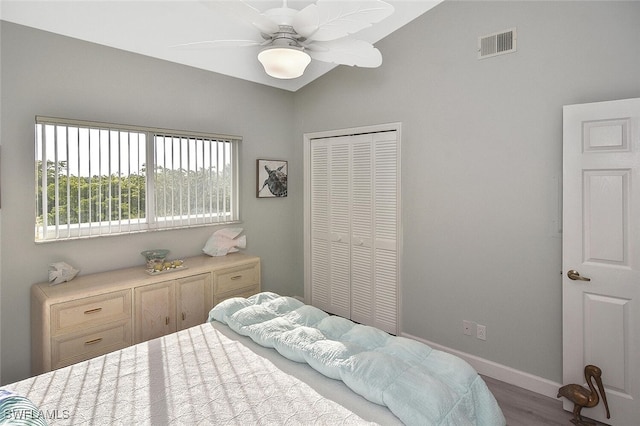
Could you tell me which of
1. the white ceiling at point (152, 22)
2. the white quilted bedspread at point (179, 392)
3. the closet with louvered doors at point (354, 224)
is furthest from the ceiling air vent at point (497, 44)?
the white quilted bedspread at point (179, 392)

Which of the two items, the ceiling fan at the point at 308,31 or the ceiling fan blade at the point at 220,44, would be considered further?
the ceiling fan blade at the point at 220,44

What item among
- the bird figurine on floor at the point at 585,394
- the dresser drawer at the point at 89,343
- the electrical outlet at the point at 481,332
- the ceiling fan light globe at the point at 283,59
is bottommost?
the bird figurine on floor at the point at 585,394

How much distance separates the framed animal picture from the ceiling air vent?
2255 mm

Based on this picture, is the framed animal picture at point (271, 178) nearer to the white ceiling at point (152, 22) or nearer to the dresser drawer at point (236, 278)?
the dresser drawer at point (236, 278)

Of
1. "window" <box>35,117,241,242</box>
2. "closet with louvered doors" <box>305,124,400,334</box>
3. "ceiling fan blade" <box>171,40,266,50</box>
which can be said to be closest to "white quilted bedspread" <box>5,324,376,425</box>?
"window" <box>35,117,241,242</box>

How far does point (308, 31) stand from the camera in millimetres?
1664

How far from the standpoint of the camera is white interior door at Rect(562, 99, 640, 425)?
6.81ft

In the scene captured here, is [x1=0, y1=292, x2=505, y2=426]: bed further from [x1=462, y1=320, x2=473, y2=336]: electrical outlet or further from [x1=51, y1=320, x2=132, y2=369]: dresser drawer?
[x1=462, y1=320, x2=473, y2=336]: electrical outlet

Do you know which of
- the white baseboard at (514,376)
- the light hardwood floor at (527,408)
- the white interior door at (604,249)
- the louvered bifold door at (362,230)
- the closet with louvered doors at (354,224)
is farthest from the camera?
the louvered bifold door at (362,230)

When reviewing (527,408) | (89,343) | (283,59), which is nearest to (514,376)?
(527,408)

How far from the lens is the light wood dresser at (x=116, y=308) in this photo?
7.43 ft

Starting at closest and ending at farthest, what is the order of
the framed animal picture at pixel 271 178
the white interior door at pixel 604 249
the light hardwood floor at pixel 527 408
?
the white interior door at pixel 604 249 < the light hardwood floor at pixel 527 408 < the framed animal picture at pixel 271 178

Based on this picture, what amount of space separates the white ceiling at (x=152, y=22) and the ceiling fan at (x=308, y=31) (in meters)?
0.57

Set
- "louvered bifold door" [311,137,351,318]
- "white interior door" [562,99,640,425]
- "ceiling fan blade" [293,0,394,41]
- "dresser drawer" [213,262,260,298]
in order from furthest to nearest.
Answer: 1. "louvered bifold door" [311,137,351,318]
2. "dresser drawer" [213,262,260,298]
3. "white interior door" [562,99,640,425]
4. "ceiling fan blade" [293,0,394,41]
